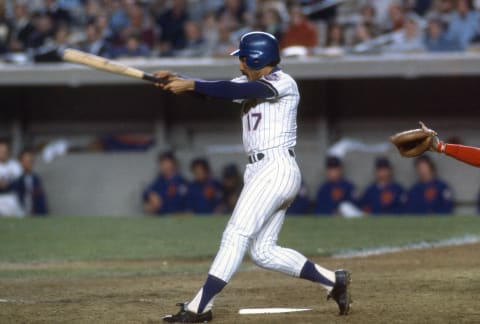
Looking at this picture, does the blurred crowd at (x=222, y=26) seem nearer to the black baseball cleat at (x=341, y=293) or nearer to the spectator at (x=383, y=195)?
the spectator at (x=383, y=195)

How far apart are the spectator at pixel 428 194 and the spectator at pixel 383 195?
159 millimetres

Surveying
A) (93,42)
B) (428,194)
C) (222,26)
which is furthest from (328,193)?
(93,42)

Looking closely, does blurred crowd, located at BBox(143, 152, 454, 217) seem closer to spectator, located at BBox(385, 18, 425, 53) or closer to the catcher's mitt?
spectator, located at BBox(385, 18, 425, 53)

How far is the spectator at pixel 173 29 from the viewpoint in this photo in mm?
15188

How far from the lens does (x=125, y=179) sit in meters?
15.6

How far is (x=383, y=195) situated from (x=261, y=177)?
8.73 metres

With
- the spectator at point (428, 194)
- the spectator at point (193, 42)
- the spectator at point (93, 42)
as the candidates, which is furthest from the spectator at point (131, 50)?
the spectator at point (428, 194)

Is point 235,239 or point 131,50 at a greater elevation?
point 131,50

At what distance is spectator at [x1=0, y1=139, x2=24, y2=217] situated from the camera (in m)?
14.7

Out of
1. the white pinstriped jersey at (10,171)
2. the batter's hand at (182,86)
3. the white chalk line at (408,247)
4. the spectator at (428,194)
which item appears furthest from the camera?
the white pinstriped jersey at (10,171)

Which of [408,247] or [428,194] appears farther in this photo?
[428,194]

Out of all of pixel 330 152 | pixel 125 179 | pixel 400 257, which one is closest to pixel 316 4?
pixel 330 152

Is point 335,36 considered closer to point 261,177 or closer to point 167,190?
point 167,190

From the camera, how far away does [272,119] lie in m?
5.91
